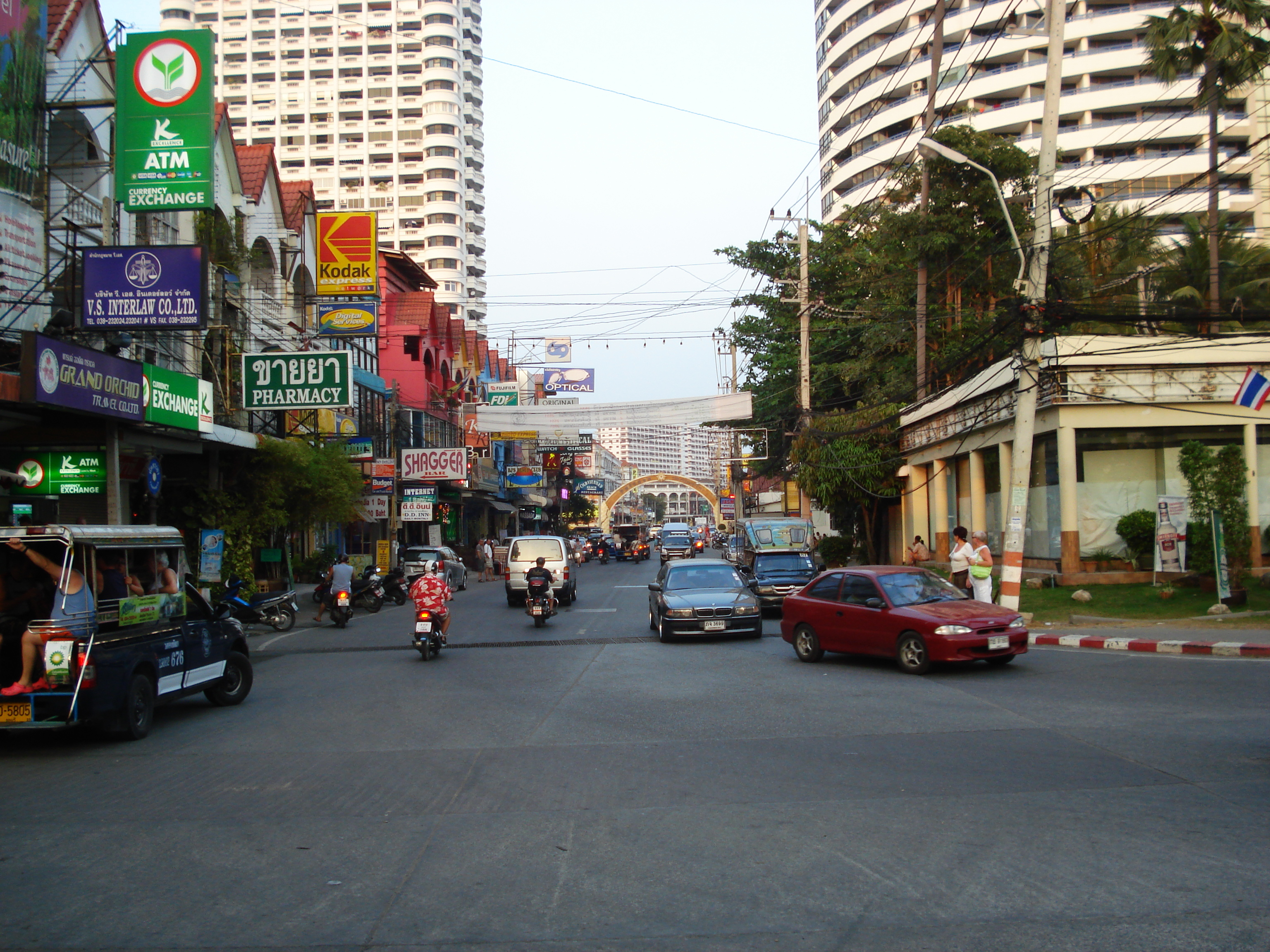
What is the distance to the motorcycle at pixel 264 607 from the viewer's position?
872 inches

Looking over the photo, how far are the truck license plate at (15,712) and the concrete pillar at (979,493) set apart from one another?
25.0m

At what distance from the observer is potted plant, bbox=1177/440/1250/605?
1797 cm

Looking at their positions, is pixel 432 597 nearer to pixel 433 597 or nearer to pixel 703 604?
pixel 433 597

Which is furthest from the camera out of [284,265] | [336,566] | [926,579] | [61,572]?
[284,265]

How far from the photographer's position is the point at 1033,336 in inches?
718

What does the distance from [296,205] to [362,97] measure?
67483mm

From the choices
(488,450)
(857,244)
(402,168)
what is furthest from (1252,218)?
(402,168)

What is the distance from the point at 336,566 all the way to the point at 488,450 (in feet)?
133

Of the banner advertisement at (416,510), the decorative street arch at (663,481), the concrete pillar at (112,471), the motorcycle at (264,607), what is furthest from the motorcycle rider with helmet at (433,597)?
the decorative street arch at (663,481)

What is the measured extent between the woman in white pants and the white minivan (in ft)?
40.6

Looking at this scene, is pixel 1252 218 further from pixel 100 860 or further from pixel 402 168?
pixel 402 168

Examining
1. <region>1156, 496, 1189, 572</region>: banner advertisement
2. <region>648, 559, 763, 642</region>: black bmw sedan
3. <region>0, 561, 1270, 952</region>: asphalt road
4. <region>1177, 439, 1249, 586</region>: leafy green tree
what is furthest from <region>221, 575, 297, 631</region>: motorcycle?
<region>1177, 439, 1249, 586</region>: leafy green tree

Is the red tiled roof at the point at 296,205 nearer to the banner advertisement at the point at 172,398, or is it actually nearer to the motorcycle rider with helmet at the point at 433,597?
the banner advertisement at the point at 172,398

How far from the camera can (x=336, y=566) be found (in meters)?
24.9
